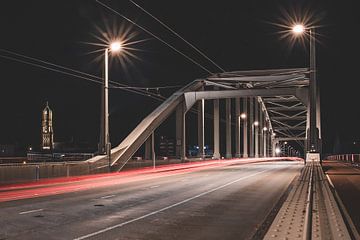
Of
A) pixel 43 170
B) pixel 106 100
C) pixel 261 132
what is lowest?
A: pixel 43 170

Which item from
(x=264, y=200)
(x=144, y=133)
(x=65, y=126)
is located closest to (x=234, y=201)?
(x=264, y=200)

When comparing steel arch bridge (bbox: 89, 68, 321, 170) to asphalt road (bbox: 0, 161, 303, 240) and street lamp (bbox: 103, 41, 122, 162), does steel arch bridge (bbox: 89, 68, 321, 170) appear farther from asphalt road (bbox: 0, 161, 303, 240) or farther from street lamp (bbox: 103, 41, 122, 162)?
asphalt road (bbox: 0, 161, 303, 240)

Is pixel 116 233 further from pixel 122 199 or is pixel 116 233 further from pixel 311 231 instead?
pixel 122 199

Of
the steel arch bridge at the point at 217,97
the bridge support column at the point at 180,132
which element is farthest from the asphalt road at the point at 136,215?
the bridge support column at the point at 180,132

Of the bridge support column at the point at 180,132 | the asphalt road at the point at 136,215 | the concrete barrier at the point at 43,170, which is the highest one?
the bridge support column at the point at 180,132

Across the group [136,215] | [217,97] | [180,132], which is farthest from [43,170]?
[217,97]

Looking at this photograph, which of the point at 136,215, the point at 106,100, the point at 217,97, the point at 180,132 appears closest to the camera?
the point at 136,215

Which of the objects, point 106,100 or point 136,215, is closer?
point 136,215

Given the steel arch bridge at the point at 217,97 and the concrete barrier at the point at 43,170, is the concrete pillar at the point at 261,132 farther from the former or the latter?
the concrete barrier at the point at 43,170

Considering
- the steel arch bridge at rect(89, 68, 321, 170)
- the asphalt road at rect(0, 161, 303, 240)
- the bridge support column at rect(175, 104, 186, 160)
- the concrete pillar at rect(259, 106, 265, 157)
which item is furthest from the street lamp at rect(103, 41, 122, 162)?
the concrete pillar at rect(259, 106, 265, 157)

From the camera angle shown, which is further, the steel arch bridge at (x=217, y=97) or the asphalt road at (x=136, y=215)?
the steel arch bridge at (x=217, y=97)

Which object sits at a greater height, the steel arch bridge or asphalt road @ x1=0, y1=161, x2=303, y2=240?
the steel arch bridge

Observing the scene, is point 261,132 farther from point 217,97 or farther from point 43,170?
point 43,170

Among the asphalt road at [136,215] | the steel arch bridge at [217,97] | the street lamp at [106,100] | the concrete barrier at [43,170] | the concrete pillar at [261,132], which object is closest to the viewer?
the asphalt road at [136,215]
